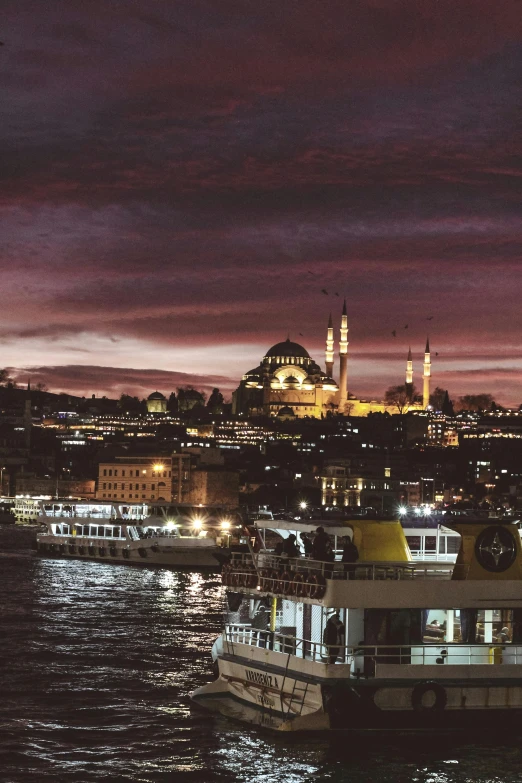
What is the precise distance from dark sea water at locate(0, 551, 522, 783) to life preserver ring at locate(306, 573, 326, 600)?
2.08m

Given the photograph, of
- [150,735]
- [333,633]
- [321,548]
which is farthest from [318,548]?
[150,735]

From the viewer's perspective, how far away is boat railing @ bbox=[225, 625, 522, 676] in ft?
68.0

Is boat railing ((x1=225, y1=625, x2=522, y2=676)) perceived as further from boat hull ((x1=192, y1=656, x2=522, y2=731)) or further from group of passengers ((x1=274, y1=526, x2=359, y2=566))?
group of passengers ((x1=274, y1=526, x2=359, y2=566))

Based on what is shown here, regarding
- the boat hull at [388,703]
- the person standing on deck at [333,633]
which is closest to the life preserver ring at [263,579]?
the boat hull at [388,703]

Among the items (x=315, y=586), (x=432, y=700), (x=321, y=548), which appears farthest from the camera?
(x=321, y=548)

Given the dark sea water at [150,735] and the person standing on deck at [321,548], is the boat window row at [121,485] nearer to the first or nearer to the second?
the dark sea water at [150,735]

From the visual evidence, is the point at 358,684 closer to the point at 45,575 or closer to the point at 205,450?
the point at 45,575

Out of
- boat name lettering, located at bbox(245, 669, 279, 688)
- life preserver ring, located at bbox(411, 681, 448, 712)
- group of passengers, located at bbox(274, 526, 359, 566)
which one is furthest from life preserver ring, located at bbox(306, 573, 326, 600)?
life preserver ring, located at bbox(411, 681, 448, 712)

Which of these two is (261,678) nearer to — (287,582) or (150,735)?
(287,582)

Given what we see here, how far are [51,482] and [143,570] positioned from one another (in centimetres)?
8205

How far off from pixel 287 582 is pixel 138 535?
49.2m

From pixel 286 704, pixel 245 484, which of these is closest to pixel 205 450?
pixel 245 484

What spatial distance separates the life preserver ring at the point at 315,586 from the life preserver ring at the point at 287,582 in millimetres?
450

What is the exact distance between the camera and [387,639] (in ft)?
68.8
